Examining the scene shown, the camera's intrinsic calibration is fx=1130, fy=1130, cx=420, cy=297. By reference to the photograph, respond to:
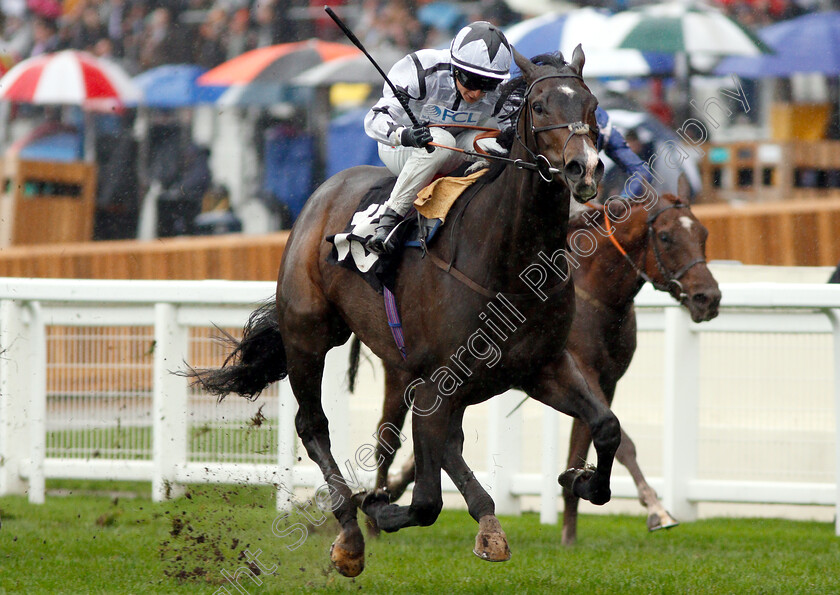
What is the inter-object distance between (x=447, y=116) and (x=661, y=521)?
2.20 meters

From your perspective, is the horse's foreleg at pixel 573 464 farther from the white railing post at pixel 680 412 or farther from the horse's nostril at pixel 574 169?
the horse's nostril at pixel 574 169

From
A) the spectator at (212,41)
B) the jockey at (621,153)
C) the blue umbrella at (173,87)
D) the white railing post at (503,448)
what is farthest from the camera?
the spectator at (212,41)

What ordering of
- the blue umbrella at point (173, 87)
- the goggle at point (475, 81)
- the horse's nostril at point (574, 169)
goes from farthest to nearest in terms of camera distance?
the blue umbrella at point (173, 87) → the goggle at point (475, 81) → the horse's nostril at point (574, 169)

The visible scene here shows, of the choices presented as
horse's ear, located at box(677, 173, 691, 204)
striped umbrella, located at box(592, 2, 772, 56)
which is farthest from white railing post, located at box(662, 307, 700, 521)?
striped umbrella, located at box(592, 2, 772, 56)

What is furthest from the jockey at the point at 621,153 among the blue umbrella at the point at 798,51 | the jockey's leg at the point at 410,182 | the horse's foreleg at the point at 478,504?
the blue umbrella at the point at 798,51

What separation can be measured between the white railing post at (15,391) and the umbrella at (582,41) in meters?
4.98

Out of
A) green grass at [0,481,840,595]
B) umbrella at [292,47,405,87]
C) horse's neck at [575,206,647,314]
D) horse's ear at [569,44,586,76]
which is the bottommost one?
green grass at [0,481,840,595]

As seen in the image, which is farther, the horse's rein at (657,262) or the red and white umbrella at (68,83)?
the red and white umbrella at (68,83)

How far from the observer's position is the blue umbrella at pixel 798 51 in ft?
31.8

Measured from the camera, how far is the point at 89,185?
11.5m

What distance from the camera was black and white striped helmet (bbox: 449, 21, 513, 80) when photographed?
3.88m

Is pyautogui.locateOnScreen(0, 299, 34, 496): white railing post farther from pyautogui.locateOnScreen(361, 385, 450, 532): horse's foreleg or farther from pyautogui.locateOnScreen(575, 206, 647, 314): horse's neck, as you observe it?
pyautogui.locateOnScreen(361, 385, 450, 532): horse's foreleg

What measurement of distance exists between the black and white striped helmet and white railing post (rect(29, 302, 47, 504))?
356 centimetres

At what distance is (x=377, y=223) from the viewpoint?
4.27 meters
